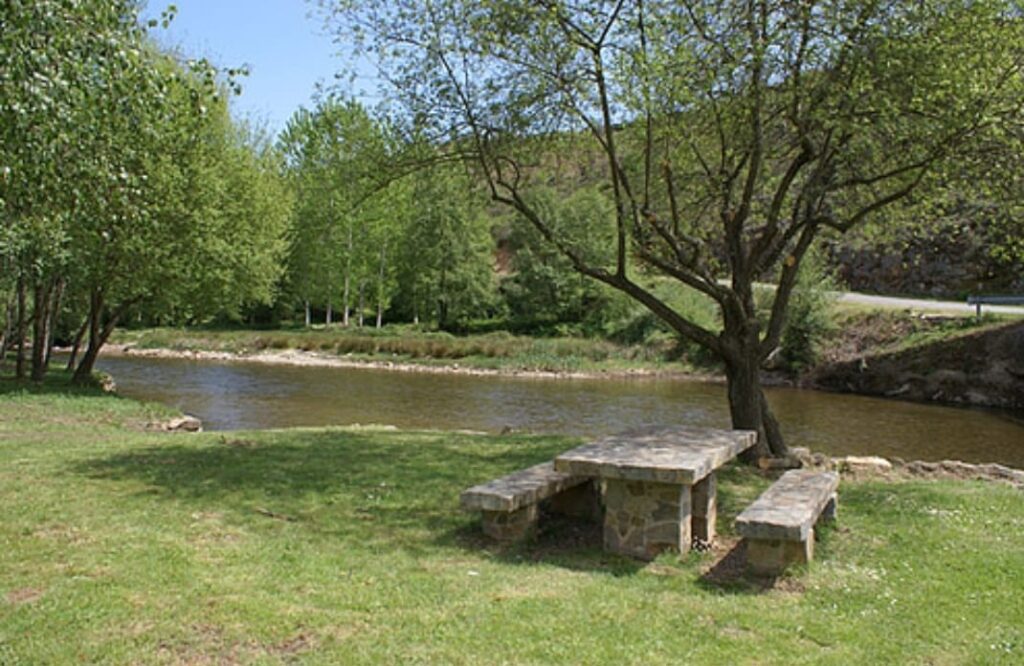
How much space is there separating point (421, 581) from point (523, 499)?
1.42 m

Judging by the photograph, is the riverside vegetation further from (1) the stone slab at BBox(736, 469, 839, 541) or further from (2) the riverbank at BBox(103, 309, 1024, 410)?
(2) the riverbank at BBox(103, 309, 1024, 410)

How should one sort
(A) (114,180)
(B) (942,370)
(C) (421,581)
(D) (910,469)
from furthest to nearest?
1. (B) (942,370)
2. (D) (910,469)
3. (A) (114,180)
4. (C) (421,581)

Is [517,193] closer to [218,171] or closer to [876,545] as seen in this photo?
[876,545]

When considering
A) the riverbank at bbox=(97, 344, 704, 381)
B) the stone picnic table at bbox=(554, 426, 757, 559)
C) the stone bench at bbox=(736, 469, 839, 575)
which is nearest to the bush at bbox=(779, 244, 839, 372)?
the riverbank at bbox=(97, 344, 704, 381)

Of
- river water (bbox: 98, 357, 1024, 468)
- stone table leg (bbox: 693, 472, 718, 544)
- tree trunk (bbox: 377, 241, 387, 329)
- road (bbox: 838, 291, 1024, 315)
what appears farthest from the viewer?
tree trunk (bbox: 377, 241, 387, 329)

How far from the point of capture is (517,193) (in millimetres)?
12008

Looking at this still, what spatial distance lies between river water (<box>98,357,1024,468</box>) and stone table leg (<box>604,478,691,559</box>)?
11907 millimetres

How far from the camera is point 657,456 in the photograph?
7219 mm

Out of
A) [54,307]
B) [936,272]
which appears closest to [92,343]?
[54,307]

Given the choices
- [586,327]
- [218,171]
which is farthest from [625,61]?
[586,327]

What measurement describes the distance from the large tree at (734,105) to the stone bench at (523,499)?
370cm

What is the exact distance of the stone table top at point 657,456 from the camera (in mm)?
6691

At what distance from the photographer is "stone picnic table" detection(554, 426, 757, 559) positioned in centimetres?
680

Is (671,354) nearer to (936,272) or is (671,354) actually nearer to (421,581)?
(936,272)
